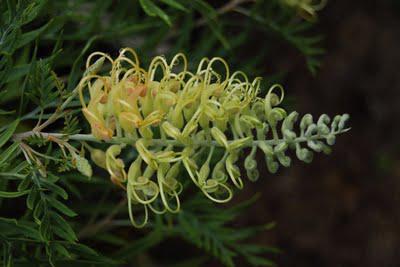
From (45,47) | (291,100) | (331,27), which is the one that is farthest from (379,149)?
(45,47)

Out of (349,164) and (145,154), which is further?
(349,164)

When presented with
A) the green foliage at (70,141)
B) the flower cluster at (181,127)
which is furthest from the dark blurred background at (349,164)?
the flower cluster at (181,127)

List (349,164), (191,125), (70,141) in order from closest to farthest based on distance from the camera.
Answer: (191,125) → (70,141) → (349,164)

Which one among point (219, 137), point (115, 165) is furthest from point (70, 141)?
point (219, 137)

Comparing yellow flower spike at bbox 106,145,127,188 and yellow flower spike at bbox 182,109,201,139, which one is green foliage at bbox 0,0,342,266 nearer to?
yellow flower spike at bbox 106,145,127,188

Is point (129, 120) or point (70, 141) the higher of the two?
point (129, 120)

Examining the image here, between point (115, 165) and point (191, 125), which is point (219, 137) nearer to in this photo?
point (191, 125)
